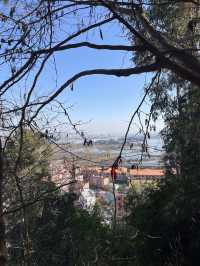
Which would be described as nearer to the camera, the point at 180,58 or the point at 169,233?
the point at 180,58

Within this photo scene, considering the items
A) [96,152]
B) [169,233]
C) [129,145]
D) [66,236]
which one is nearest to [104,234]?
[66,236]

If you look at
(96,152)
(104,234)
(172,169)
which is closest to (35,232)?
(104,234)

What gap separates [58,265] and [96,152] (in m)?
8.33

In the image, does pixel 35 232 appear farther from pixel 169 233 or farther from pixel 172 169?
pixel 169 233

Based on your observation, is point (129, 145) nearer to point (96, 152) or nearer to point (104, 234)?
point (96, 152)

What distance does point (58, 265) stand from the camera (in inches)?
460

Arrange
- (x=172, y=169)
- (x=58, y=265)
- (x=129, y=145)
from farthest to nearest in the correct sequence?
(x=58, y=265)
(x=172, y=169)
(x=129, y=145)

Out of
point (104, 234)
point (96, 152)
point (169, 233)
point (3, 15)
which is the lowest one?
point (104, 234)

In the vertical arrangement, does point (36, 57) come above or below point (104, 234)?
above

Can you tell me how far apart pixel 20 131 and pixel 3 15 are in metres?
0.68

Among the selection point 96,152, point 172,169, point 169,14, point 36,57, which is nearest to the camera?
point 36,57

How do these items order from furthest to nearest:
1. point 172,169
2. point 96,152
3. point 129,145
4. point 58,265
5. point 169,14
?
point 58,265 → point 172,169 → point 169,14 → point 96,152 → point 129,145

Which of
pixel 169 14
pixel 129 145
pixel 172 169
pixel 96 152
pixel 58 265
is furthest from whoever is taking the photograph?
pixel 58 265

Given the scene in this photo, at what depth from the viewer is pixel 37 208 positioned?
11.7 m
